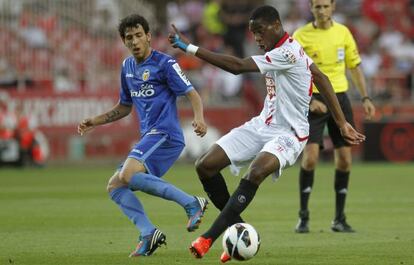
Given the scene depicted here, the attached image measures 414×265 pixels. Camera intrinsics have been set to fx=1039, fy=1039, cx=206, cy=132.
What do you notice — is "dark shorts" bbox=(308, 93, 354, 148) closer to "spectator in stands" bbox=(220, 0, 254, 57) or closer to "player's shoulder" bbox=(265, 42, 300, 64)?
"player's shoulder" bbox=(265, 42, 300, 64)

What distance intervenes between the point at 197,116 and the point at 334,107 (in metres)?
1.23

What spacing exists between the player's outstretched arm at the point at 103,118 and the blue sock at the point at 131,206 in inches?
29.9

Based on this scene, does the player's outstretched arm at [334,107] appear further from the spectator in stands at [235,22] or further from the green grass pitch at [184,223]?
the spectator in stands at [235,22]

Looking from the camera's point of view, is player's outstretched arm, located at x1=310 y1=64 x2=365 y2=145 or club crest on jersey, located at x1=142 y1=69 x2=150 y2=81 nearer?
player's outstretched arm, located at x1=310 y1=64 x2=365 y2=145

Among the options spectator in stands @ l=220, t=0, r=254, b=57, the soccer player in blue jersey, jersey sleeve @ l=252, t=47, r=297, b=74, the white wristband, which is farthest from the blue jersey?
spectator in stands @ l=220, t=0, r=254, b=57

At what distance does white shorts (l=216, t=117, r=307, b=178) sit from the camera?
30.0ft

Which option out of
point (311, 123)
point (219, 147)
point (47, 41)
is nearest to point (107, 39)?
point (47, 41)

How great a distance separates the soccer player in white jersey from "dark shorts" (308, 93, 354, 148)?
2501 millimetres

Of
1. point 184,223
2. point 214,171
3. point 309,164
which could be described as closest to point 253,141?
point 214,171

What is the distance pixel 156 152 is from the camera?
378 inches

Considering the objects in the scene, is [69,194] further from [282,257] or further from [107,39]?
[107,39]

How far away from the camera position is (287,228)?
39.3ft

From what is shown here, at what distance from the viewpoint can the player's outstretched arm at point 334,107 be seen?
923 cm

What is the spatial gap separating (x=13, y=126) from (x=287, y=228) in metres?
13.8
